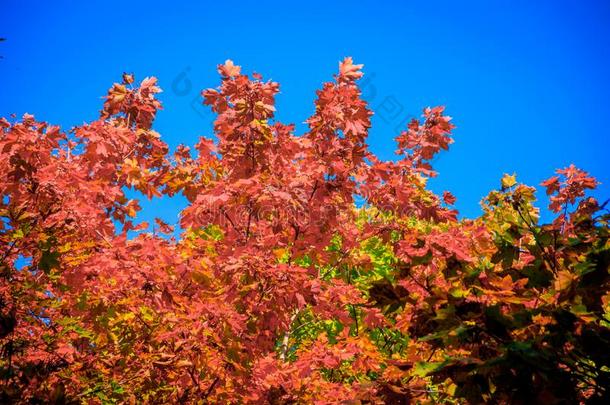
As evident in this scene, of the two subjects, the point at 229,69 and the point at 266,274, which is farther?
the point at 229,69

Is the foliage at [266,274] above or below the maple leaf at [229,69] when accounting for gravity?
below

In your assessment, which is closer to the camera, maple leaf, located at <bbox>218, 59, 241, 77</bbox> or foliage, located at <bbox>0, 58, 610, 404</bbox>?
foliage, located at <bbox>0, 58, 610, 404</bbox>

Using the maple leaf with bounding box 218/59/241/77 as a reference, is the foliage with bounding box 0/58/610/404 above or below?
below

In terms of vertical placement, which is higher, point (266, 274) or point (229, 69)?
point (229, 69)

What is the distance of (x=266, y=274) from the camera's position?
4586mm

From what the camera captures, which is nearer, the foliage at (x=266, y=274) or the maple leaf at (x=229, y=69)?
the foliage at (x=266, y=274)

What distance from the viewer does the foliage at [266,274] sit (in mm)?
2396

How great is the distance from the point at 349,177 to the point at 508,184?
7.25 ft

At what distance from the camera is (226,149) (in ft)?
18.6

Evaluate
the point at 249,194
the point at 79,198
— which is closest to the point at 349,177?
the point at 249,194

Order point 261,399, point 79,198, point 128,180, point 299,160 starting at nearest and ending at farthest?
point 261,399
point 79,198
point 128,180
point 299,160

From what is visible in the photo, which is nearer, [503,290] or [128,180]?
[503,290]

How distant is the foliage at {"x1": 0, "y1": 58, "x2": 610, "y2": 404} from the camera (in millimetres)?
2396

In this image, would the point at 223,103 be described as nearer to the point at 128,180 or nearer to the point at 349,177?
the point at 128,180
